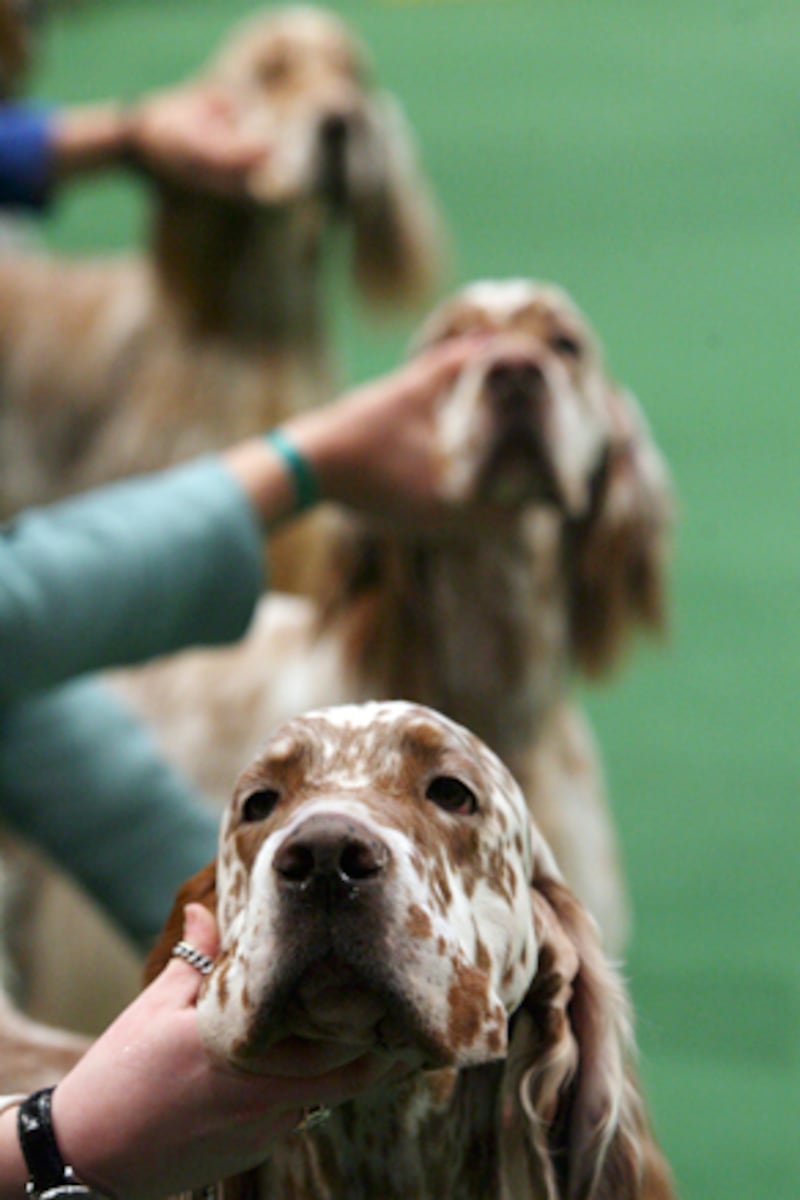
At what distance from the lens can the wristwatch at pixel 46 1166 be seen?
0.86 m

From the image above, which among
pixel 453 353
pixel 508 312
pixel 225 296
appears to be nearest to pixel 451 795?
pixel 453 353

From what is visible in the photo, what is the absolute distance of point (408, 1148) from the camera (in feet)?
3.00

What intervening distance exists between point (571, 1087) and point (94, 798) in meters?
0.90

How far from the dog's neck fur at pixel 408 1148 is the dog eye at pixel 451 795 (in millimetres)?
126

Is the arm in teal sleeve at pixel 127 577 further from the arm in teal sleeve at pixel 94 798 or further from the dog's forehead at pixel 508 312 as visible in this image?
the dog's forehead at pixel 508 312

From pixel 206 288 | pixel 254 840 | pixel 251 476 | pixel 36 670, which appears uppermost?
pixel 206 288

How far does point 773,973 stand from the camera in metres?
2.51

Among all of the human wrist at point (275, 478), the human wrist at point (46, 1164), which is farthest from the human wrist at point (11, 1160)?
the human wrist at point (275, 478)

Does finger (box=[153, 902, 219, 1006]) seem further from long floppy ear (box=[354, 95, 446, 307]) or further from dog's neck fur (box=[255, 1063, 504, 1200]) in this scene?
long floppy ear (box=[354, 95, 446, 307])

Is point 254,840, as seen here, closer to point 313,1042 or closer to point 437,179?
point 313,1042

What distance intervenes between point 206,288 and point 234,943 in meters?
3.04

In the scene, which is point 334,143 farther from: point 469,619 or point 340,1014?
point 340,1014

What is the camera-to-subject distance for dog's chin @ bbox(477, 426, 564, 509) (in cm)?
194

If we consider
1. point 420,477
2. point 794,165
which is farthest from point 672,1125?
point 794,165
